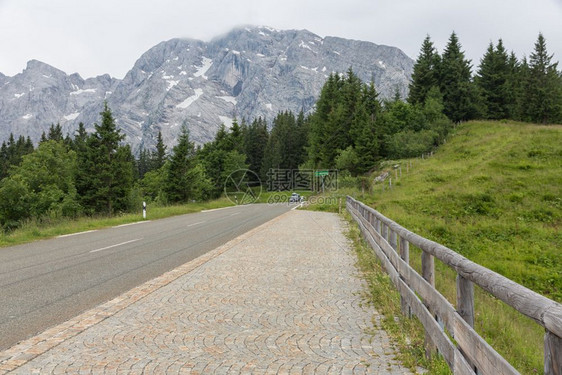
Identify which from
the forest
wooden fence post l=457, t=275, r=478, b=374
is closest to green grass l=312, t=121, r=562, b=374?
wooden fence post l=457, t=275, r=478, b=374

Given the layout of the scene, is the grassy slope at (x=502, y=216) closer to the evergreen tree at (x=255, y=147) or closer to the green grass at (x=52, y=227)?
the green grass at (x=52, y=227)

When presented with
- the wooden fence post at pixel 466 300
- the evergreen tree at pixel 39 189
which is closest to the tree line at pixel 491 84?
the evergreen tree at pixel 39 189

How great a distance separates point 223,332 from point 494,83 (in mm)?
75707

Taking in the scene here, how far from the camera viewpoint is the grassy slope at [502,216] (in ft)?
20.7

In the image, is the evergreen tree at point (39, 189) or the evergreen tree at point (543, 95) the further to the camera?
the evergreen tree at point (543, 95)

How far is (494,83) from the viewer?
220 ft

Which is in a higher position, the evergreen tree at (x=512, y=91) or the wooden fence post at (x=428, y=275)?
the evergreen tree at (x=512, y=91)

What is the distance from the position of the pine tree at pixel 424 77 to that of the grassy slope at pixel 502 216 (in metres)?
29.3

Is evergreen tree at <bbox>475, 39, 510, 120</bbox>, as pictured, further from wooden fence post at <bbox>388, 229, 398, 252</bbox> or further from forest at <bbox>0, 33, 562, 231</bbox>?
wooden fence post at <bbox>388, 229, 398, 252</bbox>

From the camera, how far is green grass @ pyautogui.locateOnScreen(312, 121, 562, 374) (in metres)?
6.29

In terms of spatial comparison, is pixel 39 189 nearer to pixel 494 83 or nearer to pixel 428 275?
pixel 428 275

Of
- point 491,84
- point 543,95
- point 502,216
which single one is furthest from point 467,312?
point 491,84

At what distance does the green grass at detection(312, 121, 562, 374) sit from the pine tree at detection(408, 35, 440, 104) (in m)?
28.6

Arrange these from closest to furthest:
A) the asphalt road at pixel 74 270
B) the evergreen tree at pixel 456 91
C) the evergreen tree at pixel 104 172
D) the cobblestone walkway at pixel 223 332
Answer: the cobblestone walkway at pixel 223 332
the asphalt road at pixel 74 270
the evergreen tree at pixel 104 172
the evergreen tree at pixel 456 91
